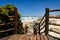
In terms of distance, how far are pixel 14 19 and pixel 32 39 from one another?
6.05ft

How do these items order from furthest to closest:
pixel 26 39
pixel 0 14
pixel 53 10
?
pixel 0 14 < pixel 53 10 < pixel 26 39

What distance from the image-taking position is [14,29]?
299 inches

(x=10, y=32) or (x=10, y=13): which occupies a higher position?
(x=10, y=13)

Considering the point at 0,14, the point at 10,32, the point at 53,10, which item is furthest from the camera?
the point at 10,32

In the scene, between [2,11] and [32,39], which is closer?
[32,39]

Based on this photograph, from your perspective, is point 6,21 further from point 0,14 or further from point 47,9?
point 47,9

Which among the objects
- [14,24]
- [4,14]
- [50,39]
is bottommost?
[50,39]

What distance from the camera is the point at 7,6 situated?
7.96 meters

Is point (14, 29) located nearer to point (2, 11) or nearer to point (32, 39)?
point (2, 11)

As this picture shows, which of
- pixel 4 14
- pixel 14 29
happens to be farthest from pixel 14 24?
pixel 4 14

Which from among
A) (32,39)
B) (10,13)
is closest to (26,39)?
(32,39)

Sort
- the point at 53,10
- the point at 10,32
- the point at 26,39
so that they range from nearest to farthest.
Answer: the point at 26,39 → the point at 53,10 → the point at 10,32

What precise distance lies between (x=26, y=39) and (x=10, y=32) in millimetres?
1949

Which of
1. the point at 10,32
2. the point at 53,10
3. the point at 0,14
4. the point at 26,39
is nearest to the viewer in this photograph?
the point at 26,39
